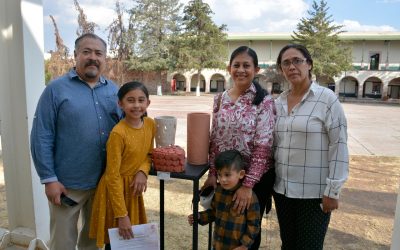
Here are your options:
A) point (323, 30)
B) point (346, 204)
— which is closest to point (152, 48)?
point (323, 30)

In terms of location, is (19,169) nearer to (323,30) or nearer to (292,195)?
(292,195)

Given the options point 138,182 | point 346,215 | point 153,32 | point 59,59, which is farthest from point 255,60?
point 153,32

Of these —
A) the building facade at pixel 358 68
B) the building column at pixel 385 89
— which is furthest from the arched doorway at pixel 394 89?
the building column at pixel 385 89

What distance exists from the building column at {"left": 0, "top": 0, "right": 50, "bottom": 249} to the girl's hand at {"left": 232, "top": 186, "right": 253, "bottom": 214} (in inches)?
70.3

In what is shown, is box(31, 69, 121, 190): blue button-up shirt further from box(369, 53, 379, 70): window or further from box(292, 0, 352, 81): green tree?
box(369, 53, 379, 70): window

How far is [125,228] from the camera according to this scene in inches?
79.2

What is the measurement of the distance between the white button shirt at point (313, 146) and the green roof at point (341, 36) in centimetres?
3217

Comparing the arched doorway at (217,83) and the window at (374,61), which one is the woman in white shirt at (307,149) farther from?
the window at (374,61)

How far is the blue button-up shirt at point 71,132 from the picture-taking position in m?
1.95

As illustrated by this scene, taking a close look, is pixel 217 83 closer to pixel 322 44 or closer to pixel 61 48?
pixel 322 44

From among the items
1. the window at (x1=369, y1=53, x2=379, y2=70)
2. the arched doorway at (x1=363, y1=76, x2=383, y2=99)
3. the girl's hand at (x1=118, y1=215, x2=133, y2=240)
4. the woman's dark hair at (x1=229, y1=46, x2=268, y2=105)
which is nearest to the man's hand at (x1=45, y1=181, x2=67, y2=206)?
the girl's hand at (x1=118, y1=215, x2=133, y2=240)

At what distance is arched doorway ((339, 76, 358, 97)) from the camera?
110ft

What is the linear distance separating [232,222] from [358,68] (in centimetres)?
3474

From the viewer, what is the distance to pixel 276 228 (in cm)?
370
